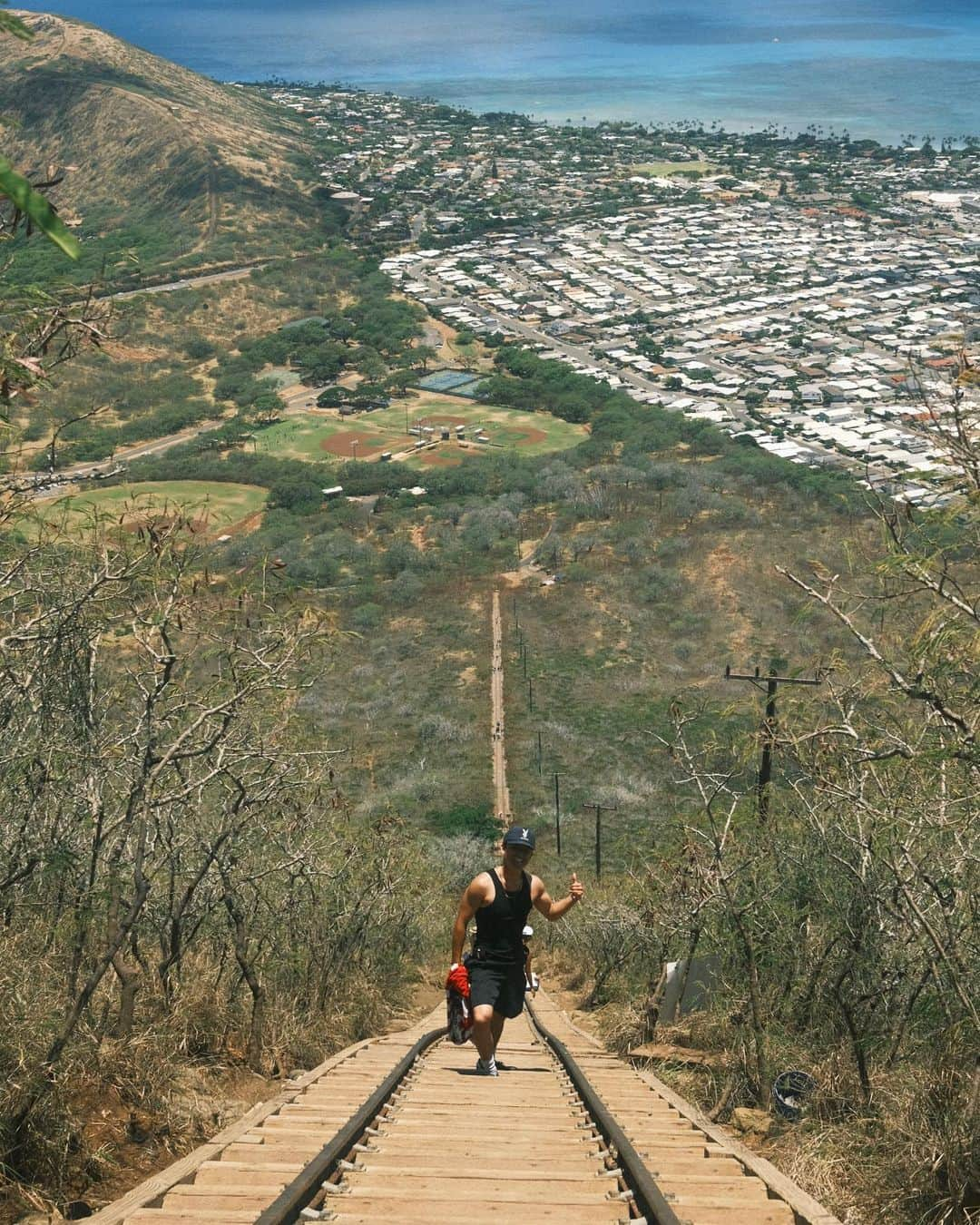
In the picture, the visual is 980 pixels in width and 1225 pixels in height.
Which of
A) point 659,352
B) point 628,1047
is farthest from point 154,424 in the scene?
point 628,1047

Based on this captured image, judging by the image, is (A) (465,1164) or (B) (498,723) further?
(B) (498,723)

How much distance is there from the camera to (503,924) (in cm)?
684

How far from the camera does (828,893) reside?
8.28 m

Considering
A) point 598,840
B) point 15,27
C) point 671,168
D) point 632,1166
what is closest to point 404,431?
point 598,840

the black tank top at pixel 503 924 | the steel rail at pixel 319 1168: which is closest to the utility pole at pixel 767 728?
the black tank top at pixel 503 924

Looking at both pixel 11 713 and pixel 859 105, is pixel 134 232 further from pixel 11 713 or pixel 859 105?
pixel 859 105

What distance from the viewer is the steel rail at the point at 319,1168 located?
3.93 meters

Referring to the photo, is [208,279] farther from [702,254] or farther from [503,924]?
[503,924]

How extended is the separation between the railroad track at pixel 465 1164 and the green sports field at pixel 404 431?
179 feet

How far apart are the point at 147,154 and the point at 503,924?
113m

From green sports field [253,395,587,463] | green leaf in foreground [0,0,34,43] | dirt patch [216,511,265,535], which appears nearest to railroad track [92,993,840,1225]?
green leaf in foreground [0,0,34,43]

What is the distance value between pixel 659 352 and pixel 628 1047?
6869 cm

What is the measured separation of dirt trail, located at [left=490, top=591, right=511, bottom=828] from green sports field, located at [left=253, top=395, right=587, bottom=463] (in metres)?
21.4

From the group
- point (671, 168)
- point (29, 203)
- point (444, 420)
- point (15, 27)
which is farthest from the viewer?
point (671, 168)
